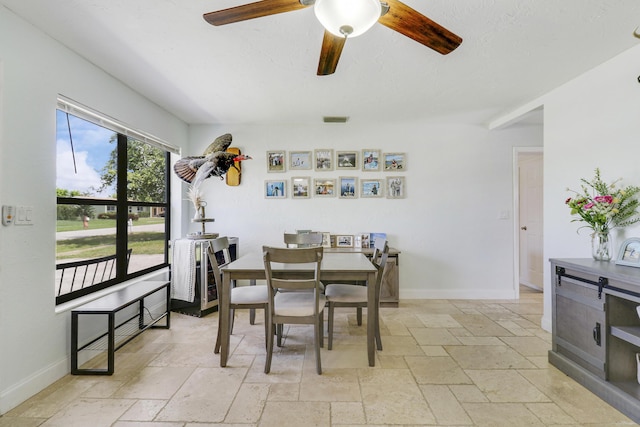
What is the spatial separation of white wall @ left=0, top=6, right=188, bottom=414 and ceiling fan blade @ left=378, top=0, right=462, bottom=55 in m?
2.19

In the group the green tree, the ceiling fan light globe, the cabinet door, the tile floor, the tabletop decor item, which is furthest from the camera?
the green tree

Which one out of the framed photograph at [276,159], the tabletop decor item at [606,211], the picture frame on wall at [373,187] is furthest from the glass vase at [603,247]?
the framed photograph at [276,159]

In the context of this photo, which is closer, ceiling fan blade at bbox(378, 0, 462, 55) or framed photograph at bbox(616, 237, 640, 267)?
ceiling fan blade at bbox(378, 0, 462, 55)

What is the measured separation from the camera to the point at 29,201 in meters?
1.87

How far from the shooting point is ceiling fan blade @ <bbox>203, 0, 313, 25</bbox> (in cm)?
129

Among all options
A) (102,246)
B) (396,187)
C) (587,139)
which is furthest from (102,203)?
(587,139)

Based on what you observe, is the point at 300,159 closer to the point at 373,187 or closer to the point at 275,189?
the point at 275,189

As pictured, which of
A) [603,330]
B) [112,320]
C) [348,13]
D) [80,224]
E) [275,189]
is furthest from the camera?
[275,189]

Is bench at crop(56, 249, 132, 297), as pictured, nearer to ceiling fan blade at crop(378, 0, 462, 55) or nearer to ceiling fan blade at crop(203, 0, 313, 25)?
ceiling fan blade at crop(203, 0, 313, 25)

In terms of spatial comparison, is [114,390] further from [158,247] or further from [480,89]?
[480,89]

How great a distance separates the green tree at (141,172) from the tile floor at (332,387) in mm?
1480

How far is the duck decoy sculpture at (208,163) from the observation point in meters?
3.19

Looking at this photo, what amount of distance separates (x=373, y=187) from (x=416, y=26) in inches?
104

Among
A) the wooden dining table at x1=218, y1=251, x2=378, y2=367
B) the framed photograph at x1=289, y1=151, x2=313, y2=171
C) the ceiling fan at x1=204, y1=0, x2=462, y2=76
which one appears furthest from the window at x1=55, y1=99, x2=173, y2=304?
the ceiling fan at x1=204, y1=0, x2=462, y2=76
